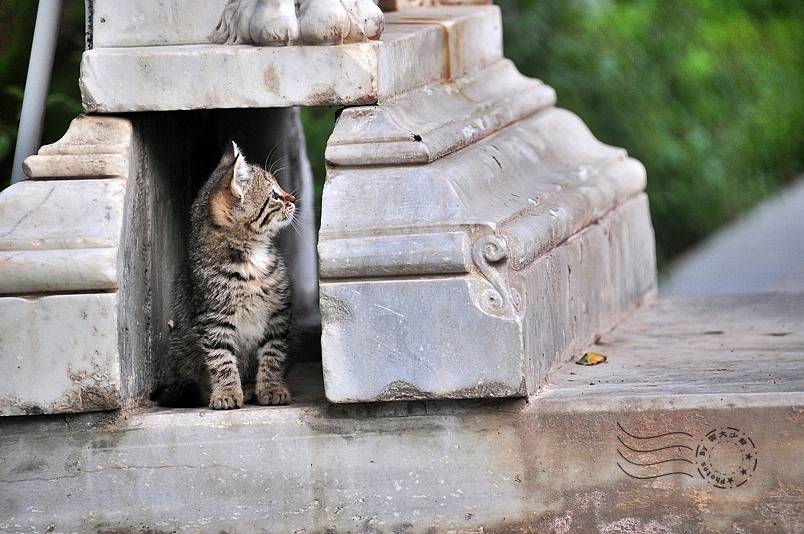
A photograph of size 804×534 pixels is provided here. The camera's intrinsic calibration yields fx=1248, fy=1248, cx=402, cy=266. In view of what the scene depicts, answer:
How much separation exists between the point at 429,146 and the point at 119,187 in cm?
109

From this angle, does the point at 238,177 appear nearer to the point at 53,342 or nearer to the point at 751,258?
the point at 53,342

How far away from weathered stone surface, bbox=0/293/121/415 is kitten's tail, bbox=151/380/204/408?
1.55 feet

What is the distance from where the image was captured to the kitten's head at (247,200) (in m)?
4.68

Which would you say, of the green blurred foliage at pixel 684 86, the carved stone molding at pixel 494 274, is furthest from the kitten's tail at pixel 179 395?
the green blurred foliage at pixel 684 86

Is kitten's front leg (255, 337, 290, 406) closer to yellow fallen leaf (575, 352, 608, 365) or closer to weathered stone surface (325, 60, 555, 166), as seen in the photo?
weathered stone surface (325, 60, 555, 166)

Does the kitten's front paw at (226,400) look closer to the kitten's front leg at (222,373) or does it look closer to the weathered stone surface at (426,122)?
the kitten's front leg at (222,373)

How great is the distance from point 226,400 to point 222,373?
208mm

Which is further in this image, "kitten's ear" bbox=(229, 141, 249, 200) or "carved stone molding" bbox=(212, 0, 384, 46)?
"kitten's ear" bbox=(229, 141, 249, 200)

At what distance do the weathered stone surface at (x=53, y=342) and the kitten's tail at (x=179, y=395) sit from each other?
471 mm

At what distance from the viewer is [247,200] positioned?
186 inches

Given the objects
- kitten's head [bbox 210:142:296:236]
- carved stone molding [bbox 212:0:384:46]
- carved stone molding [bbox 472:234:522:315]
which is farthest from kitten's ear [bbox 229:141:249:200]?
carved stone molding [bbox 472:234:522:315]

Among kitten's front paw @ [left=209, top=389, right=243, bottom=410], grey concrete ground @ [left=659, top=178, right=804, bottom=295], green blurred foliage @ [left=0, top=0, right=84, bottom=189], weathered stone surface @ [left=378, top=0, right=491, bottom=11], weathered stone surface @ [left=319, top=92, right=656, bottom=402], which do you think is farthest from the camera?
grey concrete ground @ [left=659, top=178, right=804, bottom=295]

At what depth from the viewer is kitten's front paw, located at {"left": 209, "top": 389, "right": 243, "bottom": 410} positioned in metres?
4.41

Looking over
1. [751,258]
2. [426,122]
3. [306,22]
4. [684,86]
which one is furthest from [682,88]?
[306,22]
